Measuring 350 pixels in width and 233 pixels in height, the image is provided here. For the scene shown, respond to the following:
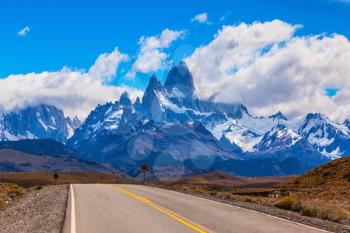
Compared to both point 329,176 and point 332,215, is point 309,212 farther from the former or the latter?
point 329,176

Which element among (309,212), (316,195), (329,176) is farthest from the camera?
(329,176)

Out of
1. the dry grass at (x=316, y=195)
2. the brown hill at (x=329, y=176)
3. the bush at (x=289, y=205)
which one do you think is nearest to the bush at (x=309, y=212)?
the dry grass at (x=316, y=195)

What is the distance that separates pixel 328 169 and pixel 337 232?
45230mm

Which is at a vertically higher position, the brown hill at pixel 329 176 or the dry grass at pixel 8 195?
the brown hill at pixel 329 176

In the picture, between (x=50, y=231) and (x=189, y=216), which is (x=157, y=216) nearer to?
(x=189, y=216)

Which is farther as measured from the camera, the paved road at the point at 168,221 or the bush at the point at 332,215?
the bush at the point at 332,215

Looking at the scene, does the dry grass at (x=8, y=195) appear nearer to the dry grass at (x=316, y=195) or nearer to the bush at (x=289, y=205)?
the dry grass at (x=316, y=195)

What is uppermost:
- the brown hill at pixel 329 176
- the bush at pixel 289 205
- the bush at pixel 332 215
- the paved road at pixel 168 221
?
the brown hill at pixel 329 176

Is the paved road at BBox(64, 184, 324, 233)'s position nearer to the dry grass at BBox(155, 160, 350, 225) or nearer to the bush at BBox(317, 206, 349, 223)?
the bush at BBox(317, 206, 349, 223)

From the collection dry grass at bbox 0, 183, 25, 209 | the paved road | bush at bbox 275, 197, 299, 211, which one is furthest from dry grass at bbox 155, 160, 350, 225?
dry grass at bbox 0, 183, 25, 209

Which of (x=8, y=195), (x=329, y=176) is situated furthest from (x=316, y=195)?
(x=8, y=195)

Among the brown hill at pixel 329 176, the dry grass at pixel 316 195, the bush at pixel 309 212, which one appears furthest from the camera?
the brown hill at pixel 329 176

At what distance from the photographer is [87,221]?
1908 cm

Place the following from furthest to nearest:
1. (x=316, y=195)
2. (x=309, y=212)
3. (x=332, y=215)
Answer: (x=316, y=195)
(x=309, y=212)
(x=332, y=215)
